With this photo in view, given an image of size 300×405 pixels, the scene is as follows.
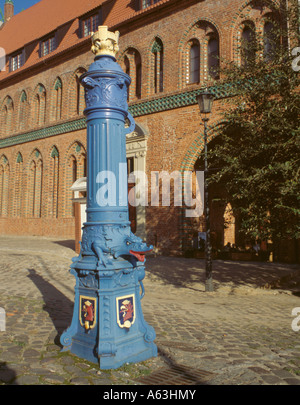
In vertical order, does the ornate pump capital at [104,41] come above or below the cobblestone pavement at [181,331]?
above

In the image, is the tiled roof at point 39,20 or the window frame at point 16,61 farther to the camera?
the window frame at point 16,61

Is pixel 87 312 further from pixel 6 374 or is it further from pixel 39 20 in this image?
pixel 39 20

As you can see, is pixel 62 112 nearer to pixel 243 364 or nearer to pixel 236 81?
pixel 236 81

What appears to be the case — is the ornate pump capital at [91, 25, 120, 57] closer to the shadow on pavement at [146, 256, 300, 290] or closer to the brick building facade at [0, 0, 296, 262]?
the brick building facade at [0, 0, 296, 262]

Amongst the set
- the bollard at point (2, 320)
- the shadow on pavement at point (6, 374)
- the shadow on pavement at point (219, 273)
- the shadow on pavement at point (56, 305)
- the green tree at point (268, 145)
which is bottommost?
the shadow on pavement at point (219, 273)

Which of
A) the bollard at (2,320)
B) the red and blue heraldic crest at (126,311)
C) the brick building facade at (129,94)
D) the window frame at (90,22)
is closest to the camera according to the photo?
the red and blue heraldic crest at (126,311)

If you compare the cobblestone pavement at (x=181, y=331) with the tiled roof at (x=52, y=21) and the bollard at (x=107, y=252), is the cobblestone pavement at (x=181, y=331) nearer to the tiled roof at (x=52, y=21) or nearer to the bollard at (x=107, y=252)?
the bollard at (x=107, y=252)

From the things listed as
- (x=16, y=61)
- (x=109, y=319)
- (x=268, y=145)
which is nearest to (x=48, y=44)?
(x=16, y=61)

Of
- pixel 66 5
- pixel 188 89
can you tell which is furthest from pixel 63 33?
pixel 188 89

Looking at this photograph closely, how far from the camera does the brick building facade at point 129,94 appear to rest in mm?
15023

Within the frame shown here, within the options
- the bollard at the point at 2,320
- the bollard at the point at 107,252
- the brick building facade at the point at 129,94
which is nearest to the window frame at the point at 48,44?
the brick building facade at the point at 129,94

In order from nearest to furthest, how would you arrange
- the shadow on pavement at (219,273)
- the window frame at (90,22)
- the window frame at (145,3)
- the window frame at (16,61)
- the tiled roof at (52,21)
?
the shadow on pavement at (219,273) → the window frame at (145,3) → the tiled roof at (52,21) → the window frame at (90,22) → the window frame at (16,61)

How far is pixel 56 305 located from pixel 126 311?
3.04 m
